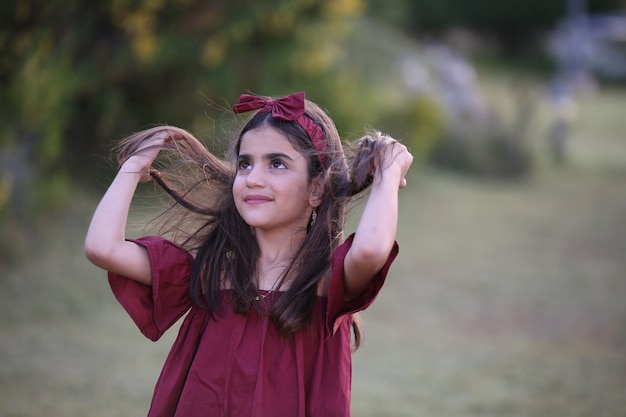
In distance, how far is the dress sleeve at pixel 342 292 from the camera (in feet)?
6.74

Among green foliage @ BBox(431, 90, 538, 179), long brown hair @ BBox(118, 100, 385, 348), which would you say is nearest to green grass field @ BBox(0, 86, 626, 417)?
long brown hair @ BBox(118, 100, 385, 348)

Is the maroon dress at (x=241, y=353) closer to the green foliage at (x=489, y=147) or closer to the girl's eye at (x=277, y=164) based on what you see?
the girl's eye at (x=277, y=164)

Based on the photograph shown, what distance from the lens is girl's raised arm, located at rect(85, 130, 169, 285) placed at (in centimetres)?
214

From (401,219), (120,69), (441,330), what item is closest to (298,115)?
(441,330)

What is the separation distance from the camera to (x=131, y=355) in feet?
→ 15.6

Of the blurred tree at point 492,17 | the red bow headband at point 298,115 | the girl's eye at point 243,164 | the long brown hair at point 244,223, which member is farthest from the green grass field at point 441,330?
the blurred tree at point 492,17

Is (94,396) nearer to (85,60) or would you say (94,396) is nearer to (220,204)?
(220,204)

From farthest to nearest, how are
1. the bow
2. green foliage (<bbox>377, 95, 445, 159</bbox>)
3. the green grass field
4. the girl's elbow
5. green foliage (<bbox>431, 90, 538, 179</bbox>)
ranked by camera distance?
green foliage (<bbox>431, 90, 538, 179</bbox>) → green foliage (<bbox>377, 95, 445, 159</bbox>) → the green grass field → the bow → the girl's elbow

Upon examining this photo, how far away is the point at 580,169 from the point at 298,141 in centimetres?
1123

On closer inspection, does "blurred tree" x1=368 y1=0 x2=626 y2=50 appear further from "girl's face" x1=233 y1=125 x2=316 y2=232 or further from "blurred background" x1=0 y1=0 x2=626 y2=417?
"girl's face" x1=233 y1=125 x2=316 y2=232

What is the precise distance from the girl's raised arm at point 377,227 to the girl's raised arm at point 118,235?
54 cm

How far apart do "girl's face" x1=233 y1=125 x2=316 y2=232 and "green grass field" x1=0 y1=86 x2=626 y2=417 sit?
208 centimetres

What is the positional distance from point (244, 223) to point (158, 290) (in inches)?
11.7

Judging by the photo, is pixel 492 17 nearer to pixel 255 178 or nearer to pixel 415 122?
pixel 415 122
